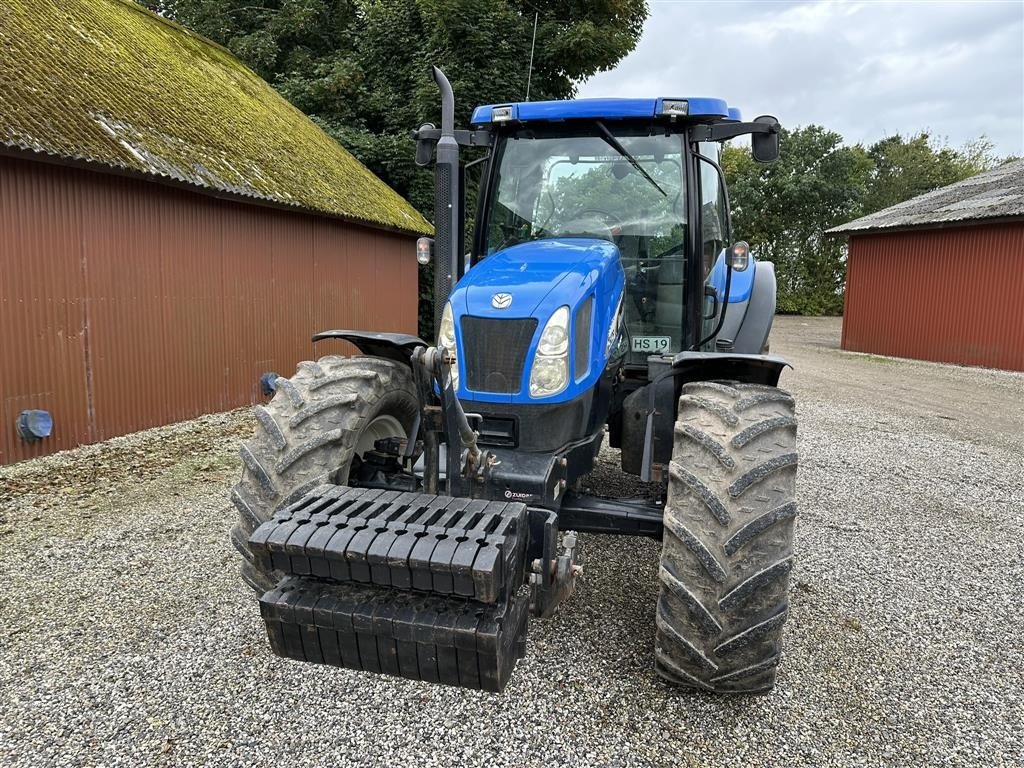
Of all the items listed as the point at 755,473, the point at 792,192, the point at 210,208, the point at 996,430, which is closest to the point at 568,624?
the point at 755,473

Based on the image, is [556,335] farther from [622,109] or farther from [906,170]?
[906,170]

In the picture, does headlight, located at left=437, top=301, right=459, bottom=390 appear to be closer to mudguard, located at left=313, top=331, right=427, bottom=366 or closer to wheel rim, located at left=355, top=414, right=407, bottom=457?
mudguard, located at left=313, top=331, right=427, bottom=366

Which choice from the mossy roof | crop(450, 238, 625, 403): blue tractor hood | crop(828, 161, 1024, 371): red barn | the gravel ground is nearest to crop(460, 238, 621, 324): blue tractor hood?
crop(450, 238, 625, 403): blue tractor hood

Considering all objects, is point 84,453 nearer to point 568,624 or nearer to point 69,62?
point 69,62

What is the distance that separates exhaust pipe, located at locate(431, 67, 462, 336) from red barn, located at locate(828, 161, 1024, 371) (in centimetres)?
1492

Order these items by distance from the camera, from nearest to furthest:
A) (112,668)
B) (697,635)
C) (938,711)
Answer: (697,635)
(938,711)
(112,668)

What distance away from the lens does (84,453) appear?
650 centimetres

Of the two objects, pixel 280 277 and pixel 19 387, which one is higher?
pixel 280 277

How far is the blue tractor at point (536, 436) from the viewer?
A: 84.8 inches

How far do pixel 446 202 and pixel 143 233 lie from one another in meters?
5.46

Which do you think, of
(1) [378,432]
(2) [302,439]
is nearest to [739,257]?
(1) [378,432]

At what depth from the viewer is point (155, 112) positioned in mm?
8461

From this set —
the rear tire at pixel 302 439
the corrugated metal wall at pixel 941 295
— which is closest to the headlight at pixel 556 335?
the rear tire at pixel 302 439

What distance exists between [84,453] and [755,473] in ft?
20.5
